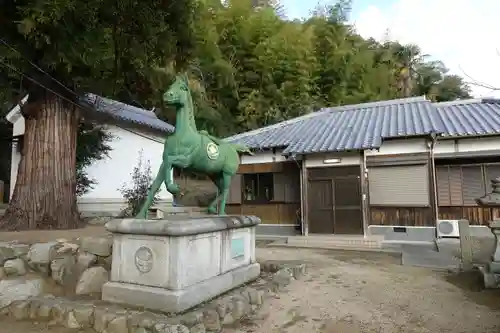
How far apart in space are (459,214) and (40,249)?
10.9 meters

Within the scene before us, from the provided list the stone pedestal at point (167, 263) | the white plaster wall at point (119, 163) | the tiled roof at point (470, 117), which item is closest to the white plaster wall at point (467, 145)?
the tiled roof at point (470, 117)

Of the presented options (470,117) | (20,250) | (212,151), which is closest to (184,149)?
(212,151)

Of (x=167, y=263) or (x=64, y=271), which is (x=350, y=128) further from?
(x=64, y=271)

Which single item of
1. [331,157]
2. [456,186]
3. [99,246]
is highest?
[331,157]

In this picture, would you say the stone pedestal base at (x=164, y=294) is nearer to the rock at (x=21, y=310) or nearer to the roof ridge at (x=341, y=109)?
the rock at (x=21, y=310)

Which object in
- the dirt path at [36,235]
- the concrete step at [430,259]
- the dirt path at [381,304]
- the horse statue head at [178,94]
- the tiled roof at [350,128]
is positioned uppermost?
the tiled roof at [350,128]

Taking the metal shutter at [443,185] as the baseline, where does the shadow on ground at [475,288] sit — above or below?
below

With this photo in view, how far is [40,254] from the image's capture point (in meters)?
5.29

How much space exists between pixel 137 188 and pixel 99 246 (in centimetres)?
748

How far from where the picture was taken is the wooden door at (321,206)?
10852 millimetres

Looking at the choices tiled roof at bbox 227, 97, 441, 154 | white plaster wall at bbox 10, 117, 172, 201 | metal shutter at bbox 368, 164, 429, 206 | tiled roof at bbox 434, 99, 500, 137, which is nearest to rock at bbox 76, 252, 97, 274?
tiled roof at bbox 227, 97, 441, 154

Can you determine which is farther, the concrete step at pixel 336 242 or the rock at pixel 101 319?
the concrete step at pixel 336 242

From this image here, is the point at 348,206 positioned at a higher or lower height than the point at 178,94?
lower

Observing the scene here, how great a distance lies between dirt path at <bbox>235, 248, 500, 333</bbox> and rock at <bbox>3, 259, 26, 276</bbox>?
350cm
